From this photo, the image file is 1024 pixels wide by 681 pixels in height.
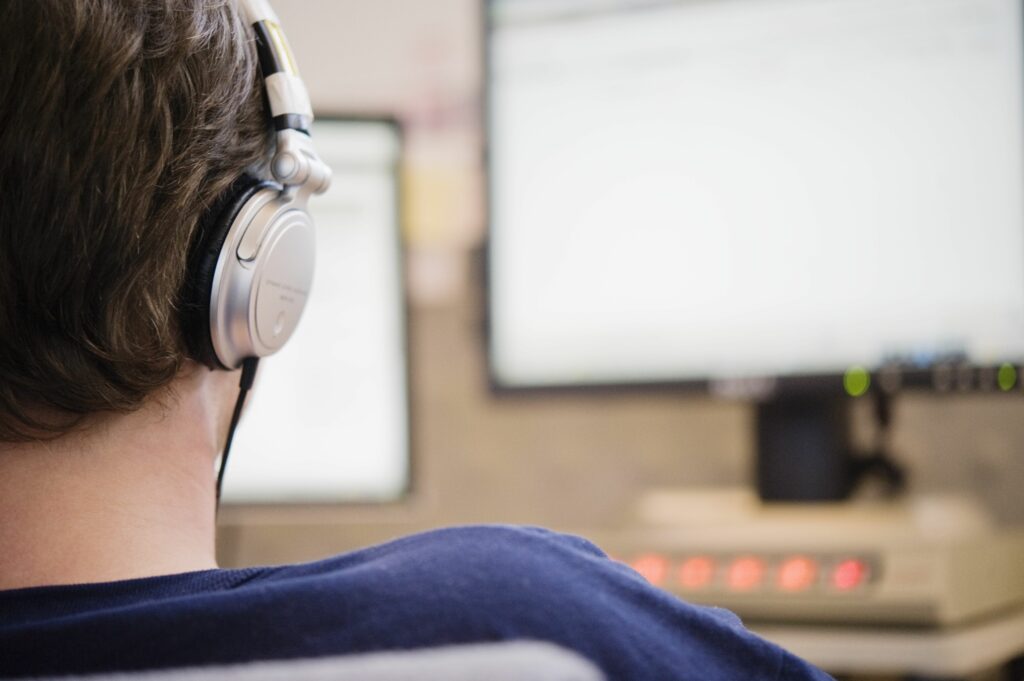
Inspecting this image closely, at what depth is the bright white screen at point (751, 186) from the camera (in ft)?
2.64

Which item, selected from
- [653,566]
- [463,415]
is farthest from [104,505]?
[463,415]

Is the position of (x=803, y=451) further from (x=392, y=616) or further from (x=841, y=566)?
(x=392, y=616)

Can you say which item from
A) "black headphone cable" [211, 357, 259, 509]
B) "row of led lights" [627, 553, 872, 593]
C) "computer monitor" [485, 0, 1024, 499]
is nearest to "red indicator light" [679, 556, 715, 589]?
"row of led lights" [627, 553, 872, 593]

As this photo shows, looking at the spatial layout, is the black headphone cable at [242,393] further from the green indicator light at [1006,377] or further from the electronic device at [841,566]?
the green indicator light at [1006,377]

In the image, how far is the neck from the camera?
1.27ft

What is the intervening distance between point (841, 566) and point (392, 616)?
1.34 feet

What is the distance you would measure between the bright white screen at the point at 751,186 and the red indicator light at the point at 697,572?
217 millimetres

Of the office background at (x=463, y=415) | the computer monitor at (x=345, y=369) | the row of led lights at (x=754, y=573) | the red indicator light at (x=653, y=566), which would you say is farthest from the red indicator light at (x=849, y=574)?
the computer monitor at (x=345, y=369)

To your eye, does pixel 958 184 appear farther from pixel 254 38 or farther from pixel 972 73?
pixel 254 38

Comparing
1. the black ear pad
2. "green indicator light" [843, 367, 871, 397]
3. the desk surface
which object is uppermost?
the black ear pad

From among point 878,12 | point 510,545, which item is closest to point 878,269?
point 878,12

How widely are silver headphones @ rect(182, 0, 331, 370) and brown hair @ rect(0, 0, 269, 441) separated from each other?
1 centimetres

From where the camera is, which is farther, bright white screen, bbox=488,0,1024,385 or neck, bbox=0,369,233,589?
bright white screen, bbox=488,0,1024,385

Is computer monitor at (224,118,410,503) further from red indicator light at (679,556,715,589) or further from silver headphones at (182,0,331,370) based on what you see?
silver headphones at (182,0,331,370)
